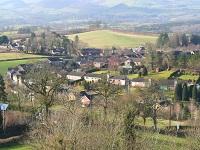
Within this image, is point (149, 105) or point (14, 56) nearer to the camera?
point (149, 105)

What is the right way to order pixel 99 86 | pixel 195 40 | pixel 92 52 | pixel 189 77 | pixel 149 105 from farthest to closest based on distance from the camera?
pixel 195 40 < pixel 92 52 < pixel 189 77 < pixel 99 86 < pixel 149 105

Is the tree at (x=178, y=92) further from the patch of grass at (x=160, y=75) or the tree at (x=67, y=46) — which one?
the tree at (x=67, y=46)

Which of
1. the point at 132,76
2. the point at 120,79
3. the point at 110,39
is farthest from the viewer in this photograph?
the point at 110,39

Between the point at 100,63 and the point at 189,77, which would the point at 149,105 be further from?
the point at 100,63

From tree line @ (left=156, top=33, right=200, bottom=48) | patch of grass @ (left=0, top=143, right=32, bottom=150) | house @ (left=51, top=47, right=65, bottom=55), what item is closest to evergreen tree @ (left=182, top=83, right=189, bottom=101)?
patch of grass @ (left=0, top=143, right=32, bottom=150)

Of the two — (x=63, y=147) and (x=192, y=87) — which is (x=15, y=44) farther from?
(x=63, y=147)

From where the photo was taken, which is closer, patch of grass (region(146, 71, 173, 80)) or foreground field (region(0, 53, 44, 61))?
patch of grass (region(146, 71, 173, 80))

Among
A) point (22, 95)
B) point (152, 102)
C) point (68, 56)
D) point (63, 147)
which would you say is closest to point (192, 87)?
point (152, 102)

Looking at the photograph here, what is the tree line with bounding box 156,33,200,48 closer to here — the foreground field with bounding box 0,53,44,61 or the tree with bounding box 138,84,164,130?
the foreground field with bounding box 0,53,44,61

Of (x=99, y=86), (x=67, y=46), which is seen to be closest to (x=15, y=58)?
(x=67, y=46)
